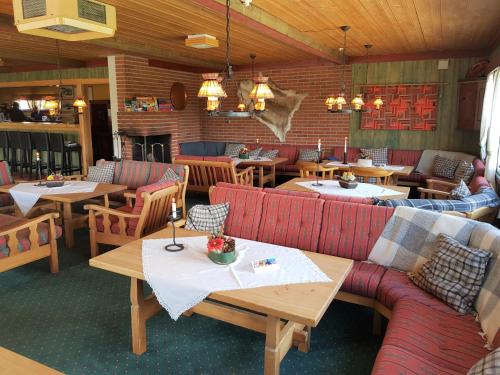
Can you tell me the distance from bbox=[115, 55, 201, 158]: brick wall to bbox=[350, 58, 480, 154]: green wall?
3.70 metres

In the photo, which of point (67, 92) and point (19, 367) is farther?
point (67, 92)

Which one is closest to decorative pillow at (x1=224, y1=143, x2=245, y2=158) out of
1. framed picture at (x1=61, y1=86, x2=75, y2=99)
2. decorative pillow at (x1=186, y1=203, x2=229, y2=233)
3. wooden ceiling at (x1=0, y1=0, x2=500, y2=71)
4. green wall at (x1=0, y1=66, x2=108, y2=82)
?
wooden ceiling at (x1=0, y1=0, x2=500, y2=71)

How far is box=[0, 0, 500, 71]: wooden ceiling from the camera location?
3984mm

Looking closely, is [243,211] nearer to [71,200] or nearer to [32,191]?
[71,200]

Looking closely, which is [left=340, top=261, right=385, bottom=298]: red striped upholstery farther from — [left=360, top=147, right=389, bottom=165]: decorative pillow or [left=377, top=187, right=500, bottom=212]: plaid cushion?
[left=360, top=147, right=389, bottom=165]: decorative pillow

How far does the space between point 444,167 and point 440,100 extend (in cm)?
134

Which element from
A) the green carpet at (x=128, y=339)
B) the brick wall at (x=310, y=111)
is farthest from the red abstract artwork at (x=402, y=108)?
the green carpet at (x=128, y=339)

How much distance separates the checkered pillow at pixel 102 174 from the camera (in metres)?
5.38

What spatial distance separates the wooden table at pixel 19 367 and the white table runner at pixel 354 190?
3210 millimetres

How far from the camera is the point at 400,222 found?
2.90 meters

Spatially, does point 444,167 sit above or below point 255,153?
below

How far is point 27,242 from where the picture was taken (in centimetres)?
356

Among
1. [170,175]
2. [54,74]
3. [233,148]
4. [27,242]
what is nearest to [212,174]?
[170,175]

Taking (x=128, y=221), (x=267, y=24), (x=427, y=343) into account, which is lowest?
(x=427, y=343)
